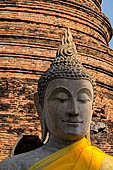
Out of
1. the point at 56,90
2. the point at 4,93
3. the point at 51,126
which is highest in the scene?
the point at 4,93

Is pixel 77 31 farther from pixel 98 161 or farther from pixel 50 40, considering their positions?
pixel 98 161

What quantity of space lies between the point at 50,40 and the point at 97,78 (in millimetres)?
1668

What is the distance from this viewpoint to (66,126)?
2629mm

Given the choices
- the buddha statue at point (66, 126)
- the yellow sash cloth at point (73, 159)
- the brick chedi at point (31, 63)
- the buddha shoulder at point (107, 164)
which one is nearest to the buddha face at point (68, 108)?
the buddha statue at point (66, 126)

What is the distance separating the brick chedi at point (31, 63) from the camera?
7.67 m

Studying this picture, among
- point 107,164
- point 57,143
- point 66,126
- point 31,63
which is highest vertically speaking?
point 31,63

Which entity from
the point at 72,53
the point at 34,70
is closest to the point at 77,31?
the point at 34,70

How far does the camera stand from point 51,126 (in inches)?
107

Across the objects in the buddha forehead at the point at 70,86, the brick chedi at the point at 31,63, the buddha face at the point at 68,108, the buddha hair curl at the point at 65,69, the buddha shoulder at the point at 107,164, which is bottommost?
the buddha shoulder at the point at 107,164

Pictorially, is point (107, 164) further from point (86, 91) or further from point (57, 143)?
point (86, 91)

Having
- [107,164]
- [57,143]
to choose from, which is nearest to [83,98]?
[57,143]

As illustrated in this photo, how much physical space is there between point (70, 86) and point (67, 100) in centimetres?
12

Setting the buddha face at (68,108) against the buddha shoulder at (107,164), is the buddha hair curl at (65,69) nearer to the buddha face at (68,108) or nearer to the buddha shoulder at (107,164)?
the buddha face at (68,108)

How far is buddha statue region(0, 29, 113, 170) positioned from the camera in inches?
98.0
